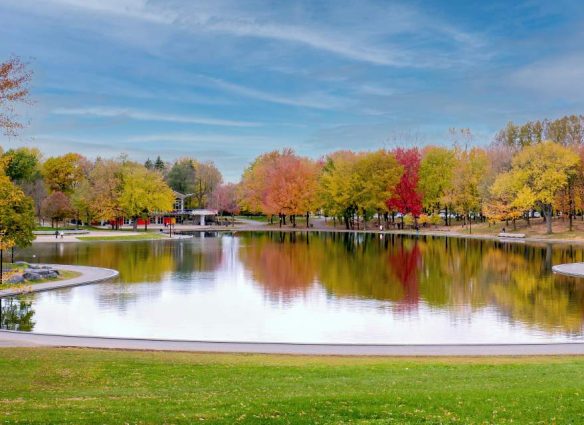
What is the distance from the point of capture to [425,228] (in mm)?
112750

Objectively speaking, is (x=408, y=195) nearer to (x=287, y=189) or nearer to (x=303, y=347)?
(x=287, y=189)

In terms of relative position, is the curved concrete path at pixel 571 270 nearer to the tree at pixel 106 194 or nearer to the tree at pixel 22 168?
the tree at pixel 106 194

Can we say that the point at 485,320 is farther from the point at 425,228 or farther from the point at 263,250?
the point at 425,228

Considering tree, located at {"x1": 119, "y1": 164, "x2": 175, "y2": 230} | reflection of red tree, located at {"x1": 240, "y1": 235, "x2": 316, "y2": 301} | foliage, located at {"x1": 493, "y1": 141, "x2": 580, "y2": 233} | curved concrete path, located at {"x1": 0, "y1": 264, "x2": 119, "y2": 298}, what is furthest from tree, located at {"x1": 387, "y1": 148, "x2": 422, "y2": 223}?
curved concrete path, located at {"x1": 0, "y1": 264, "x2": 119, "y2": 298}

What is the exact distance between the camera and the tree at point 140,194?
354 ft

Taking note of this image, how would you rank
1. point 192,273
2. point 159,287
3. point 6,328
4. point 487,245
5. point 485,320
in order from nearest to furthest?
point 6,328 < point 485,320 < point 159,287 < point 192,273 < point 487,245

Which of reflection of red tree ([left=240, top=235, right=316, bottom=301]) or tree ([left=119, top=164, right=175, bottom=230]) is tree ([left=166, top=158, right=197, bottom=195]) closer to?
tree ([left=119, top=164, right=175, bottom=230])

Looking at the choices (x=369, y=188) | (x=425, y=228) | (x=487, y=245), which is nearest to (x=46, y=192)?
(x=369, y=188)

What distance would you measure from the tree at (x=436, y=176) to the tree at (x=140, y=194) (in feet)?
146

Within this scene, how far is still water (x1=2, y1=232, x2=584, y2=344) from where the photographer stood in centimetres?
2534

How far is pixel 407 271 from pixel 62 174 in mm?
108651

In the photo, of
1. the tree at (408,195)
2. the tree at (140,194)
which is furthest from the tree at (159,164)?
the tree at (408,195)

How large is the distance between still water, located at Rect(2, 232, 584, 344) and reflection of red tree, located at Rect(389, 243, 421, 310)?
117mm

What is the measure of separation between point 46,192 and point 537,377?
12506 cm
